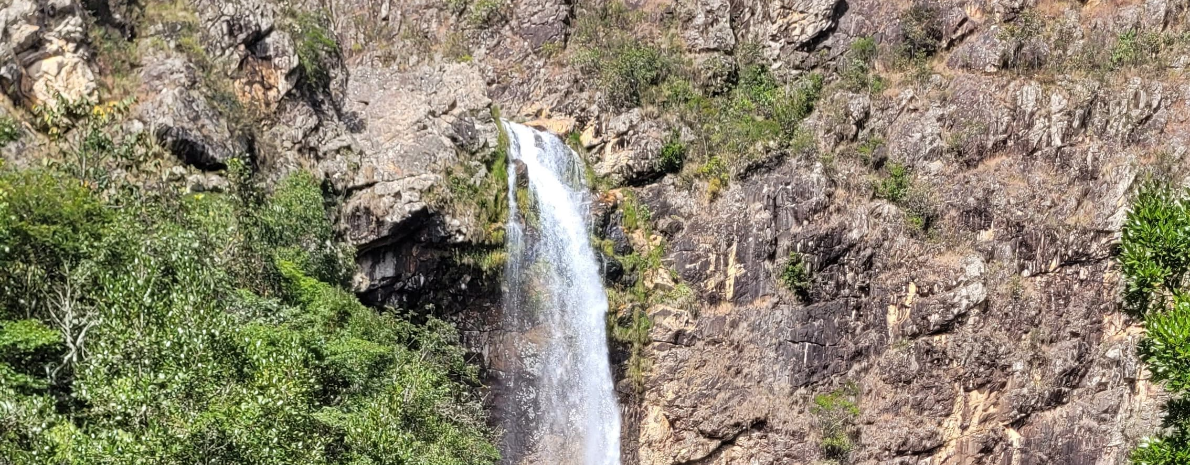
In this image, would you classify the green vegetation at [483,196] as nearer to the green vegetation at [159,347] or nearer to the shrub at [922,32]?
the green vegetation at [159,347]

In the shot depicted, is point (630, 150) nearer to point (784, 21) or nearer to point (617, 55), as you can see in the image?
point (617, 55)

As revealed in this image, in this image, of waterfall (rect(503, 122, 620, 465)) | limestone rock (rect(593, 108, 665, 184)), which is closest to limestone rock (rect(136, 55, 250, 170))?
waterfall (rect(503, 122, 620, 465))

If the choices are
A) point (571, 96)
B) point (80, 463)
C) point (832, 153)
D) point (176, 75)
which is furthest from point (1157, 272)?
point (176, 75)

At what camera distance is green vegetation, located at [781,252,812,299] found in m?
35.1

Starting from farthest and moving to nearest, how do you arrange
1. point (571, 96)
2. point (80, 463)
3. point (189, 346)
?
point (571, 96) → point (189, 346) → point (80, 463)

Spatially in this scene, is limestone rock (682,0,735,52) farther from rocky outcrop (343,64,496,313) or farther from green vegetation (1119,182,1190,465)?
green vegetation (1119,182,1190,465)

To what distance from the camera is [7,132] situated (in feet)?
71.4

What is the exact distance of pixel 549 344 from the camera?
34281mm

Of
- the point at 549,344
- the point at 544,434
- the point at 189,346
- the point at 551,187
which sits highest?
the point at 551,187

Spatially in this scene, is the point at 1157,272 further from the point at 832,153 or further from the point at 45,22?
the point at 45,22

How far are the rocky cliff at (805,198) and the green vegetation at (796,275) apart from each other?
8 cm

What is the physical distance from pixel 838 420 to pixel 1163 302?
11.0 metres

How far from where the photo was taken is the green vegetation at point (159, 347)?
1509 centimetres

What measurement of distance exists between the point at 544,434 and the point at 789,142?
49.0 feet
